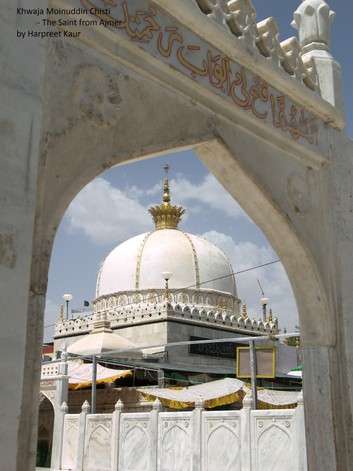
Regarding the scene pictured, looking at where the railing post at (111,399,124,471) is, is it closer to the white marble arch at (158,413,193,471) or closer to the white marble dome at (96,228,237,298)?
the white marble arch at (158,413,193,471)

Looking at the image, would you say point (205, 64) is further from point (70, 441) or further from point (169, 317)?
point (169, 317)

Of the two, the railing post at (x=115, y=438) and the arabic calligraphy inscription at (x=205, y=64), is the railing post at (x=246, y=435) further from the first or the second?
the arabic calligraphy inscription at (x=205, y=64)

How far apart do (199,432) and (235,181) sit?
6.58 meters

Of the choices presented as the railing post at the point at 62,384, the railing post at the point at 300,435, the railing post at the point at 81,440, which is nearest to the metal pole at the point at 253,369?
the railing post at the point at 300,435

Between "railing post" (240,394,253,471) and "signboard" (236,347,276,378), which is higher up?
"signboard" (236,347,276,378)

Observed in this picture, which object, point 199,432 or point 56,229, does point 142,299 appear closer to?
point 199,432

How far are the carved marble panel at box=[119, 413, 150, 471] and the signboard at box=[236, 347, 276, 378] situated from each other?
6.07 feet

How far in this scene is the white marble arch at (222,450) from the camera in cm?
922

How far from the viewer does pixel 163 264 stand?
22766mm

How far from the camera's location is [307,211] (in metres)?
4.50

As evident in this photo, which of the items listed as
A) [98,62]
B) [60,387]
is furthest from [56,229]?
[60,387]

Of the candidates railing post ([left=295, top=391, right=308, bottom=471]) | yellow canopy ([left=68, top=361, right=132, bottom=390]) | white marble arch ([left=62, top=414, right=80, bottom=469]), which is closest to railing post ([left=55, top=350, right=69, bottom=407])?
white marble arch ([left=62, top=414, right=80, bottom=469])

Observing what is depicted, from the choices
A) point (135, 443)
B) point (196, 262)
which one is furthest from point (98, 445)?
point (196, 262)

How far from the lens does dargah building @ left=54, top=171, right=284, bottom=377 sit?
18.5 metres
